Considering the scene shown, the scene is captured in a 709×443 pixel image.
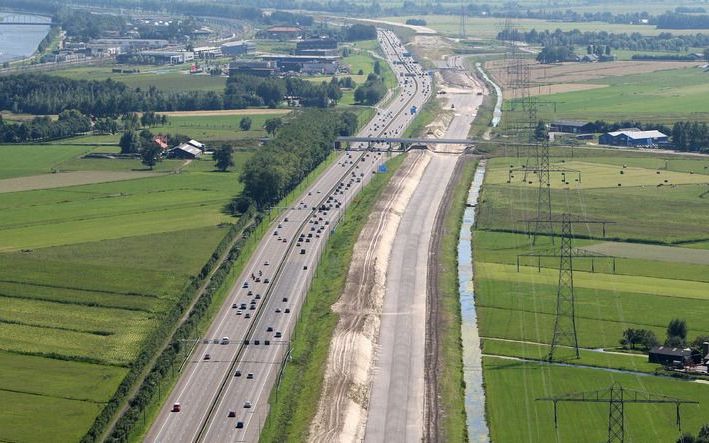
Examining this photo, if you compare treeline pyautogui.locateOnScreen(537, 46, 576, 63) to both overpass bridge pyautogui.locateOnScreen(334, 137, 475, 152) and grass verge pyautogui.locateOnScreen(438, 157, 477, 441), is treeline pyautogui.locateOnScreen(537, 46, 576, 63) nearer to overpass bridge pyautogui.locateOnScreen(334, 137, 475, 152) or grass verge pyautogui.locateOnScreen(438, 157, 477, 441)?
overpass bridge pyautogui.locateOnScreen(334, 137, 475, 152)

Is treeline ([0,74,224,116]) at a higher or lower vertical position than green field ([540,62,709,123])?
higher

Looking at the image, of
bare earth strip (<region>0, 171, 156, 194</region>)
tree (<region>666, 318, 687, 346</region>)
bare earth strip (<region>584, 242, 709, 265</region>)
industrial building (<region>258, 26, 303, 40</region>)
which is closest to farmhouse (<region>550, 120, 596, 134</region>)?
bare earth strip (<region>0, 171, 156, 194</region>)

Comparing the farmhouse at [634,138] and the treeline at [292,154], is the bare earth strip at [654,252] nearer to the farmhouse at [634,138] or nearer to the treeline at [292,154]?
the treeline at [292,154]

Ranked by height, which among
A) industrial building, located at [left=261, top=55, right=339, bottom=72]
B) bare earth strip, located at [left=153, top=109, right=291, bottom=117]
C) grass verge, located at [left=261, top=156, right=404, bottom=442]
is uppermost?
industrial building, located at [left=261, top=55, right=339, bottom=72]

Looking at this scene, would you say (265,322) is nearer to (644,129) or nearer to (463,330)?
(463,330)

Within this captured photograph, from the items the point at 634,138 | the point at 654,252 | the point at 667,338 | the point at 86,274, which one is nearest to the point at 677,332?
the point at 667,338

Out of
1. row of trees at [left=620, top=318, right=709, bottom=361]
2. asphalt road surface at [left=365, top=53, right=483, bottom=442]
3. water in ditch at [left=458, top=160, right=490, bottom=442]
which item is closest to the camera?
asphalt road surface at [left=365, top=53, right=483, bottom=442]
